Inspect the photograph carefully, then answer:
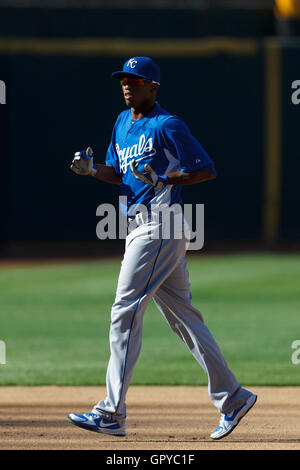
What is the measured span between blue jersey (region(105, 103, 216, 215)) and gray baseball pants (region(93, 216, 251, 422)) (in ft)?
Result: 0.56

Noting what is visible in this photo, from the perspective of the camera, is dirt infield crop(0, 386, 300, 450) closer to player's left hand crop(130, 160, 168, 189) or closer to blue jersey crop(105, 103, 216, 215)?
blue jersey crop(105, 103, 216, 215)

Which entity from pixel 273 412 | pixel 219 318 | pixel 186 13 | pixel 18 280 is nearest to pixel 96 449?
pixel 273 412

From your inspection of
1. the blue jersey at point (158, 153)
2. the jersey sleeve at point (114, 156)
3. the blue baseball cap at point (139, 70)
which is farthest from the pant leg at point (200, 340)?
the blue baseball cap at point (139, 70)

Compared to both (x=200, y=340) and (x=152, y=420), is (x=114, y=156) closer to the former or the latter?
(x=200, y=340)

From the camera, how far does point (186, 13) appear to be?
22875 millimetres

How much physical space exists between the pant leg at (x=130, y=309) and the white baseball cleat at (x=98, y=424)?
0.16 ft

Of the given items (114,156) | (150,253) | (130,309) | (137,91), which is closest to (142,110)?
(137,91)

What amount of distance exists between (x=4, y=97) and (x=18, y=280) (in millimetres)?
6423

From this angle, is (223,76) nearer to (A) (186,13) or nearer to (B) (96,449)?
(A) (186,13)

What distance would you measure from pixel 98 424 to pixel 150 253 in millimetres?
949

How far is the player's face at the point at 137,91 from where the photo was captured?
5516 mm

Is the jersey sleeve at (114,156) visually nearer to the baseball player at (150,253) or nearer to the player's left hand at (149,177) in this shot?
the baseball player at (150,253)

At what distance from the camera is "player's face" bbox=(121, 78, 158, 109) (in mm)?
5516

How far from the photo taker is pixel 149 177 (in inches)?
211
